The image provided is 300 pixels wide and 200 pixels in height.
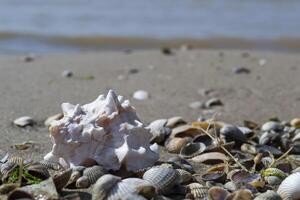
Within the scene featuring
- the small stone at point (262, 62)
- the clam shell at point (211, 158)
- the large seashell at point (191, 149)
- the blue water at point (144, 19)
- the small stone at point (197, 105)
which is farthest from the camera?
the blue water at point (144, 19)

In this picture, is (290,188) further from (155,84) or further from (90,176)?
(155,84)

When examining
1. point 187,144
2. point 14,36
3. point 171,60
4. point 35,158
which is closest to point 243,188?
point 187,144

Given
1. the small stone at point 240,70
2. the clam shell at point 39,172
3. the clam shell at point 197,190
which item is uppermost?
the clam shell at point 39,172

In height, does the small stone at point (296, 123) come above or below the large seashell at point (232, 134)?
below

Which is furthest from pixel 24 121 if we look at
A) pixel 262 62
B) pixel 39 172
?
pixel 262 62

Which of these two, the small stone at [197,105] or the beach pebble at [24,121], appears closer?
the beach pebble at [24,121]

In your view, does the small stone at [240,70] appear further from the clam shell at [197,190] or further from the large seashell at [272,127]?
the clam shell at [197,190]

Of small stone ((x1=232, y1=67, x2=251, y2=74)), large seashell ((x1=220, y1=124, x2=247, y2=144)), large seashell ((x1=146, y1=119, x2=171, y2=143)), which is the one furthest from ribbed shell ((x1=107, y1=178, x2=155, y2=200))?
small stone ((x1=232, y1=67, x2=251, y2=74))

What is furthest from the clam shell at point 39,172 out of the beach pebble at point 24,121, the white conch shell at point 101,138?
the beach pebble at point 24,121

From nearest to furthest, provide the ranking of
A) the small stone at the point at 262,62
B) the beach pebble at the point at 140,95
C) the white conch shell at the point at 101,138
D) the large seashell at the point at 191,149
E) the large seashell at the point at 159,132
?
the white conch shell at the point at 101,138 → the large seashell at the point at 191,149 → the large seashell at the point at 159,132 → the beach pebble at the point at 140,95 → the small stone at the point at 262,62
